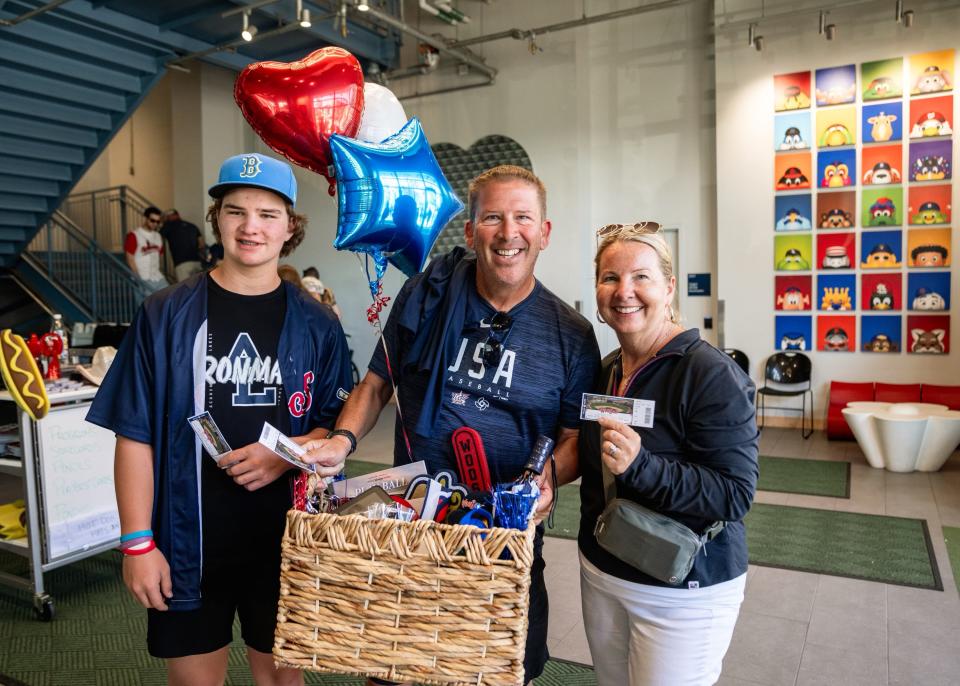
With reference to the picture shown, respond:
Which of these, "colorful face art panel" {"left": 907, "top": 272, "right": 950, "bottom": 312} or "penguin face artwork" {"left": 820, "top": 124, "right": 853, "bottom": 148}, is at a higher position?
"penguin face artwork" {"left": 820, "top": 124, "right": 853, "bottom": 148}

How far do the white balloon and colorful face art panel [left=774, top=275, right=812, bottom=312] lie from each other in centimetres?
634

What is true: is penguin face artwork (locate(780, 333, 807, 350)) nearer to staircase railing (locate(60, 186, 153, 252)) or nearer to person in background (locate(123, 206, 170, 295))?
person in background (locate(123, 206, 170, 295))

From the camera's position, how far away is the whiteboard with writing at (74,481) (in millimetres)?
3178

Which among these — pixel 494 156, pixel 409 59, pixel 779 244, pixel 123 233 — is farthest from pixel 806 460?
pixel 123 233

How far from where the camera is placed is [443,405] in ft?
5.46

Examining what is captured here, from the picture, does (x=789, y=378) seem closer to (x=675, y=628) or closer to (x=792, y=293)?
(x=792, y=293)

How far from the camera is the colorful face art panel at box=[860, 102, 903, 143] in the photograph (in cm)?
664

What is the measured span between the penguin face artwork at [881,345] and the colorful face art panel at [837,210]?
111 cm

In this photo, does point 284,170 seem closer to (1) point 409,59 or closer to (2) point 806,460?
(2) point 806,460

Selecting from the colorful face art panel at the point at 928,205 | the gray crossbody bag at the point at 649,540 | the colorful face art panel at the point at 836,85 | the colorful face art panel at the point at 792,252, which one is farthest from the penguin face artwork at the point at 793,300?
the gray crossbody bag at the point at 649,540

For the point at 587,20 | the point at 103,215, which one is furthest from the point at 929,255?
the point at 103,215

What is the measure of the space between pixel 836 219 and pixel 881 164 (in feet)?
2.02

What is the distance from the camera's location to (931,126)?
6.50 metres

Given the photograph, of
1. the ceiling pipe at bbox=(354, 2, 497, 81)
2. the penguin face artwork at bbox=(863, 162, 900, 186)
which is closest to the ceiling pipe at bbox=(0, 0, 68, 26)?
the ceiling pipe at bbox=(354, 2, 497, 81)
